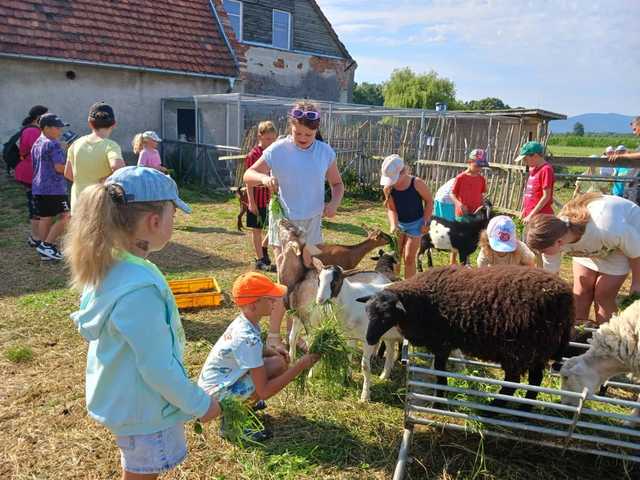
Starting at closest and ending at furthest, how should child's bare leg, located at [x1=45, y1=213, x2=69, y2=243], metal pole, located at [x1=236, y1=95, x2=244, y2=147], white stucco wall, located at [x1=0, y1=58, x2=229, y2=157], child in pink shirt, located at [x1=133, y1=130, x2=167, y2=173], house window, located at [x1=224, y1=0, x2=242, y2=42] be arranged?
child's bare leg, located at [x1=45, y1=213, x2=69, y2=243]
child in pink shirt, located at [x1=133, y1=130, x2=167, y2=173]
metal pole, located at [x1=236, y1=95, x2=244, y2=147]
white stucco wall, located at [x1=0, y1=58, x2=229, y2=157]
house window, located at [x1=224, y1=0, x2=242, y2=42]

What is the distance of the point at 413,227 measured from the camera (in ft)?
18.5

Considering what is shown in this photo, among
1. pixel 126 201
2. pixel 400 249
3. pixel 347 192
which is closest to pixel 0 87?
pixel 347 192

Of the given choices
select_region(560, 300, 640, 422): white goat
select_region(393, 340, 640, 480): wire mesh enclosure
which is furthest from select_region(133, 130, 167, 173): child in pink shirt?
select_region(560, 300, 640, 422): white goat

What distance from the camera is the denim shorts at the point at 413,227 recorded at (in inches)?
221

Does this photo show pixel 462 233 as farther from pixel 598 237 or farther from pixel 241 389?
pixel 241 389

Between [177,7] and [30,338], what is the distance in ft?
53.7

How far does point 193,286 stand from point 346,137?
1087cm

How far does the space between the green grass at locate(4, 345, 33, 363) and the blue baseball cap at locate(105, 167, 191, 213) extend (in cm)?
339

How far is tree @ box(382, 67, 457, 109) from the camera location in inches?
1711

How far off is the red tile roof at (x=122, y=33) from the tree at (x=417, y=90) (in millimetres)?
27268

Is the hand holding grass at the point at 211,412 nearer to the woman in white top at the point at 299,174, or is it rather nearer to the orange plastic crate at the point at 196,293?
the woman in white top at the point at 299,174

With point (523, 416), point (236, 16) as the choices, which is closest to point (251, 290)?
point (523, 416)

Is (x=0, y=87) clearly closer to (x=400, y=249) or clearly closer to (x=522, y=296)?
(x=400, y=249)

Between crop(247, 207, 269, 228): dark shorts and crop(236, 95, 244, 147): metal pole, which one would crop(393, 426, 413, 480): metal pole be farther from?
crop(236, 95, 244, 147): metal pole
